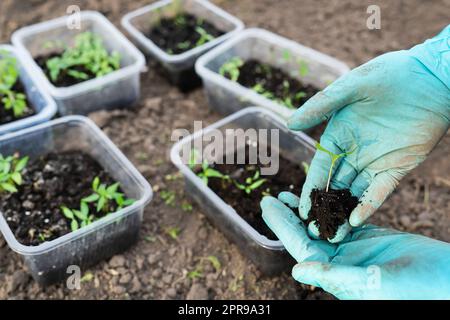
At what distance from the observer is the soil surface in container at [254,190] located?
232 centimetres

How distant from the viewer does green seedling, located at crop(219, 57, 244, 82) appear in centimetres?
297

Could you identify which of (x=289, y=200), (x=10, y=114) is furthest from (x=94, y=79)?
(x=289, y=200)

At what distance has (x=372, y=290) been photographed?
1.54m

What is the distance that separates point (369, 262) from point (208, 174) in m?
0.89

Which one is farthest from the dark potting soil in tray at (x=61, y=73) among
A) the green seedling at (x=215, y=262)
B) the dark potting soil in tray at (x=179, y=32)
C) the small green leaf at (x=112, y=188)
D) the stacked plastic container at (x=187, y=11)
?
the green seedling at (x=215, y=262)

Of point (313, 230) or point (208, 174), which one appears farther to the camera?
point (208, 174)

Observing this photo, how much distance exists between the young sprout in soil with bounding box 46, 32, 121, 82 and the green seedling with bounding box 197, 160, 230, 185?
37.8 inches

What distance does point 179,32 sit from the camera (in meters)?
3.37

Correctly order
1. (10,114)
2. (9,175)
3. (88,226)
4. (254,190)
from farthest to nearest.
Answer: (10,114)
(254,190)
(9,175)
(88,226)

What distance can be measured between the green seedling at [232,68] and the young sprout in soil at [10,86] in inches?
45.0

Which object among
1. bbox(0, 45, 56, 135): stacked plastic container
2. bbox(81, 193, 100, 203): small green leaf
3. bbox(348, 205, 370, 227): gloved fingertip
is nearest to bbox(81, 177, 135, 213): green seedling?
bbox(81, 193, 100, 203): small green leaf

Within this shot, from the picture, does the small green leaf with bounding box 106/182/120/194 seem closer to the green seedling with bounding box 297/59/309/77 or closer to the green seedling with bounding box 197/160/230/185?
the green seedling with bounding box 197/160/230/185

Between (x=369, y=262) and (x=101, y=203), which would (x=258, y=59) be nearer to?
(x=101, y=203)

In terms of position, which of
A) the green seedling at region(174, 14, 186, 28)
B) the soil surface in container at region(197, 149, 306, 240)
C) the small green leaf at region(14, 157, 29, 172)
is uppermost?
the green seedling at region(174, 14, 186, 28)
